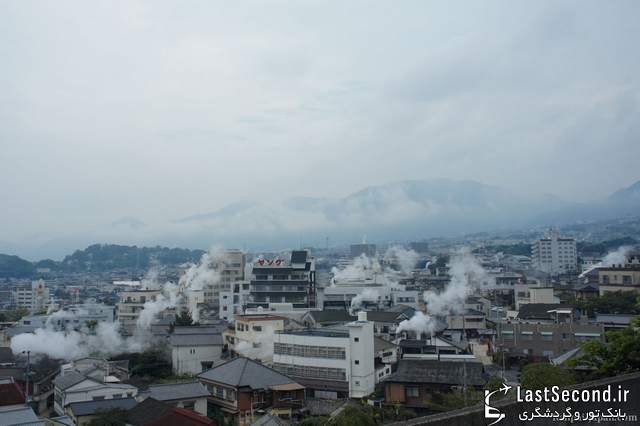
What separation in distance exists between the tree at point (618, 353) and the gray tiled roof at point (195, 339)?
63.2ft

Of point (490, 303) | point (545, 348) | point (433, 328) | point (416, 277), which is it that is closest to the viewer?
point (545, 348)

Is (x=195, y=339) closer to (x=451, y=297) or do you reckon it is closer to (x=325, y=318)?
(x=325, y=318)

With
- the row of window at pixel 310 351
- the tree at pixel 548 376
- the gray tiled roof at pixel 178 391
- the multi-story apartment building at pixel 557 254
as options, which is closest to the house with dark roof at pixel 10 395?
the gray tiled roof at pixel 178 391

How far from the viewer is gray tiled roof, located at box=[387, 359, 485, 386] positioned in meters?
18.3

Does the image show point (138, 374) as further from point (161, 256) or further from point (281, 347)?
point (161, 256)

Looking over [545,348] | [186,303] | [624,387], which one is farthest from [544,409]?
A: [186,303]

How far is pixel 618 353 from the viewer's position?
9266 mm

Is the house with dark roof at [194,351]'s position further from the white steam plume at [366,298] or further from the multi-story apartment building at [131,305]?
the white steam plume at [366,298]

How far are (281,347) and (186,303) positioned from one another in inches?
882

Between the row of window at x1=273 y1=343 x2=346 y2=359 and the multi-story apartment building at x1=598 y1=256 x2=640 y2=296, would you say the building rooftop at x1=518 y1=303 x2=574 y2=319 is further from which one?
the row of window at x1=273 y1=343 x2=346 y2=359

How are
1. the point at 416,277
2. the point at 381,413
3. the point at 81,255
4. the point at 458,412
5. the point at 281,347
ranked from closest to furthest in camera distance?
the point at 458,412 → the point at 381,413 → the point at 281,347 → the point at 416,277 → the point at 81,255

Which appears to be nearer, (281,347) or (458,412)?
(458,412)

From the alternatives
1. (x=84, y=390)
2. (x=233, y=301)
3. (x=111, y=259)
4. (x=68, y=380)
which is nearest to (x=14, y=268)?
(x=111, y=259)

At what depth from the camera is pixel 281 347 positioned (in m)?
22.3
